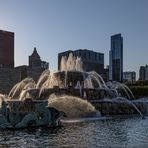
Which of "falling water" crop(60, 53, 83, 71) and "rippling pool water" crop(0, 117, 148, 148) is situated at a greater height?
"falling water" crop(60, 53, 83, 71)

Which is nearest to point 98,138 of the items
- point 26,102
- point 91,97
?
point 26,102

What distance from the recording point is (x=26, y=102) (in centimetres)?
3562

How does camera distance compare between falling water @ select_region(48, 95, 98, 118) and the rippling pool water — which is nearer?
the rippling pool water

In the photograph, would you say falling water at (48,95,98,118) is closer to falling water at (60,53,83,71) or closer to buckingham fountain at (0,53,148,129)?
buckingham fountain at (0,53,148,129)

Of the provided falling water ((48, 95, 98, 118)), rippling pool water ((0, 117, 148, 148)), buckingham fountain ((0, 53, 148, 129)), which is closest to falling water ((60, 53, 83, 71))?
buckingham fountain ((0, 53, 148, 129))

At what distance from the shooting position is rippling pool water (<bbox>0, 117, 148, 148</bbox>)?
61.6 feet

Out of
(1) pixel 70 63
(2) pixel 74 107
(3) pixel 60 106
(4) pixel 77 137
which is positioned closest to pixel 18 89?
(1) pixel 70 63

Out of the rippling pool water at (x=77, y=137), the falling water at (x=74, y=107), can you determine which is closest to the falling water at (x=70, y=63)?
the falling water at (x=74, y=107)

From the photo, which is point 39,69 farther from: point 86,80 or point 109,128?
point 109,128

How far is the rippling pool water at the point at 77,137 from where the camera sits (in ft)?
61.6

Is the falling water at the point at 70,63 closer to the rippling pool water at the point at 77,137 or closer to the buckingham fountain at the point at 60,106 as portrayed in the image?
the buckingham fountain at the point at 60,106

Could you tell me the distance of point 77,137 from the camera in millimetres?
21016

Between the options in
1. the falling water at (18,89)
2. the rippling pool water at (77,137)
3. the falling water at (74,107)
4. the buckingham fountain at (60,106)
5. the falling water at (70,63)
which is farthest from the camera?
the falling water at (70,63)

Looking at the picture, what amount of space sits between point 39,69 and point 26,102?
150m
